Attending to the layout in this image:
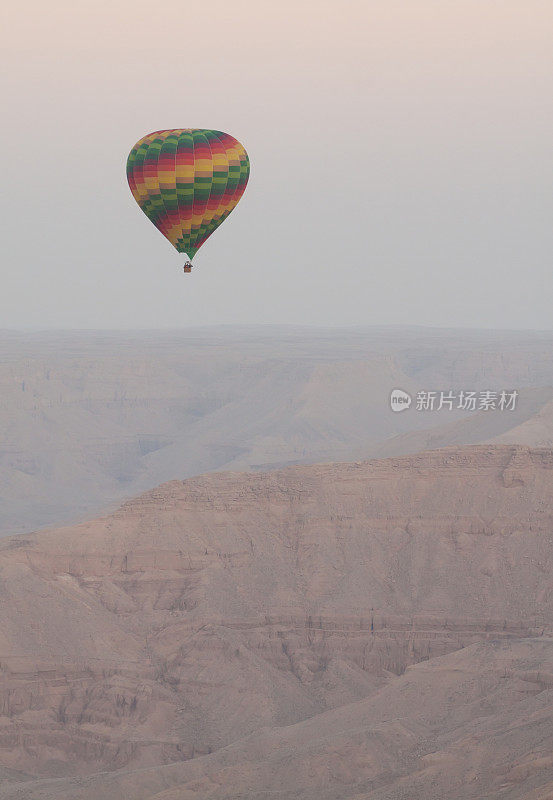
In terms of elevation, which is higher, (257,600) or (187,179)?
(187,179)

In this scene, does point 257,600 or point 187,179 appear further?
point 257,600

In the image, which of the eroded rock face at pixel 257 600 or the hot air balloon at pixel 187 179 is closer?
the hot air balloon at pixel 187 179

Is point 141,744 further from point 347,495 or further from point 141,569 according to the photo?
point 347,495

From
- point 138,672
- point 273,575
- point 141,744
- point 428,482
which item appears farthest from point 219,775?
point 428,482

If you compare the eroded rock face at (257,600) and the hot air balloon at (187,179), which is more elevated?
the hot air balloon at (187,179)
